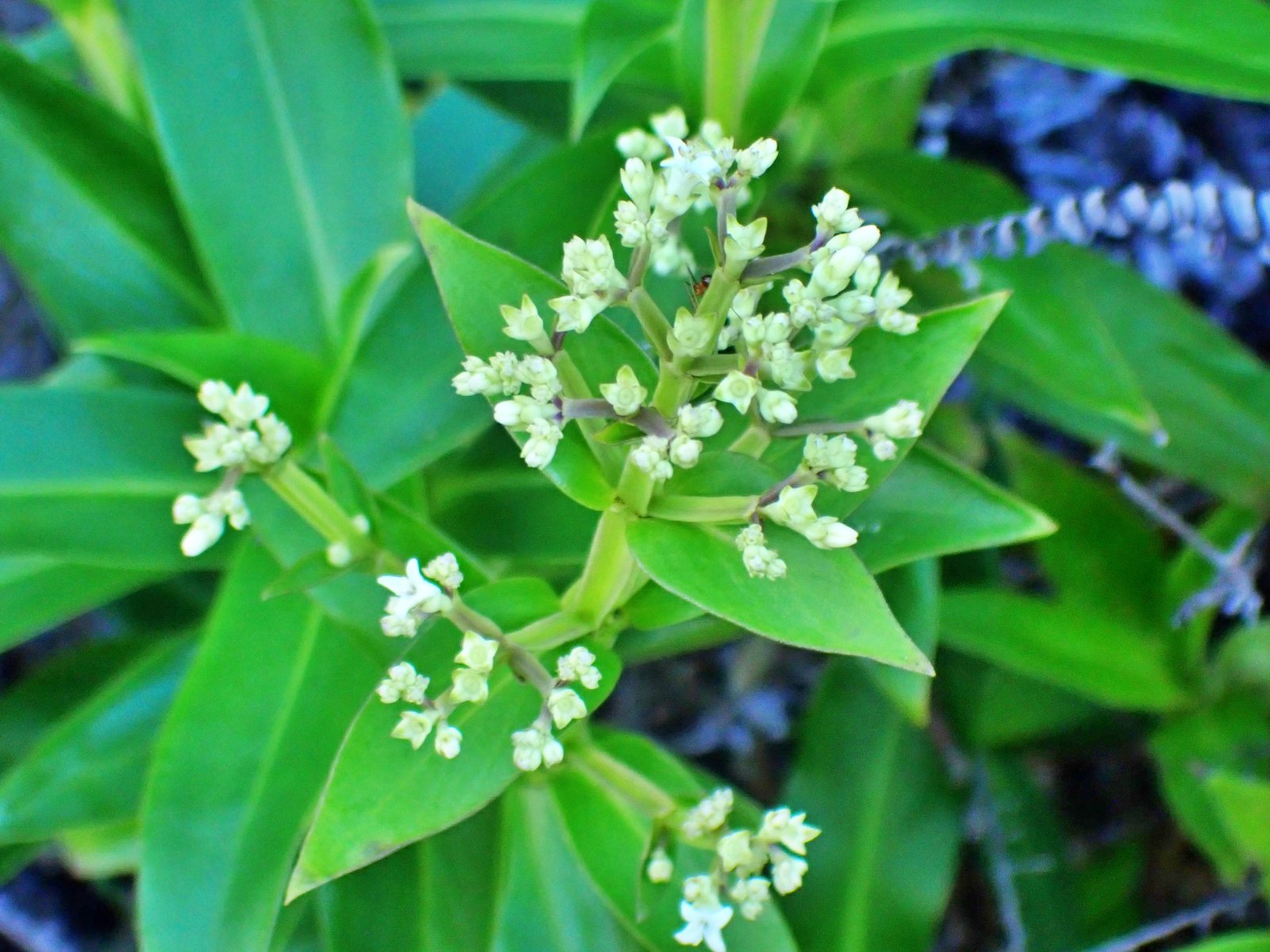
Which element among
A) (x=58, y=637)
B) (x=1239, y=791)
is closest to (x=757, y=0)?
(x=1239, y=791)

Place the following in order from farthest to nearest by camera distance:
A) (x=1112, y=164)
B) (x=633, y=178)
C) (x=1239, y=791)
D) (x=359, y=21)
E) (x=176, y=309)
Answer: (x=1112, y=164) < (x=176, y=309) < (x=359, y=21) < (x=1239, y=791) < (x=633, y=178)

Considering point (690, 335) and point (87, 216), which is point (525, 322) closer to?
point (690, 335)

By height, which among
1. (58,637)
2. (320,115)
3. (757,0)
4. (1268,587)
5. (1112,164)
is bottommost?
(58,637)

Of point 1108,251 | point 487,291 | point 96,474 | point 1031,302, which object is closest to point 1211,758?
point 1031,302

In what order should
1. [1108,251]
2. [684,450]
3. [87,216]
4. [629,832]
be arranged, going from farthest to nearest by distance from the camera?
[1108,251] < [87,216] < [629,832] < [684,450]

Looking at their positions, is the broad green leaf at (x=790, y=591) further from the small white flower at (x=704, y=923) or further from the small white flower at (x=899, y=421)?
the small white flower at (x=704, y=923)

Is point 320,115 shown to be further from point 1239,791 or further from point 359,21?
point 1239,791

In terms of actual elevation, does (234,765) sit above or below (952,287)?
below

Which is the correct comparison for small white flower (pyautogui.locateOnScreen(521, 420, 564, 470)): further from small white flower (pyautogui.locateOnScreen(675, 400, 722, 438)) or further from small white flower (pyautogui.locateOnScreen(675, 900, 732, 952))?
small white flower (pyautogui.locateOnScreen(675, 900, 732, 952))
